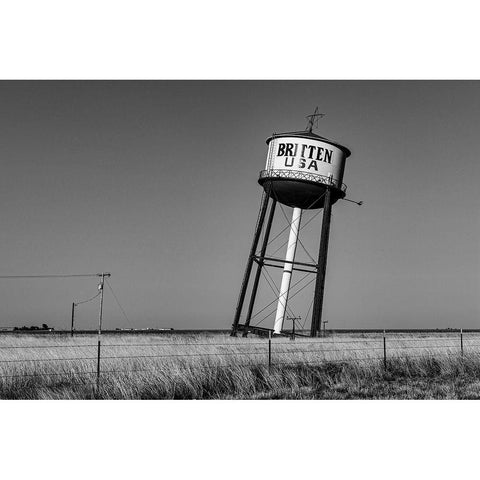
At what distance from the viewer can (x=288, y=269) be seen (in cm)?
2762

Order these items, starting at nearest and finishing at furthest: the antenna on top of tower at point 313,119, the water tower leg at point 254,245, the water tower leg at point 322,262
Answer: the water tower leg at point 322,262 → the water tower leg at point 254,245 → the antenna on top of tower at point 313,119

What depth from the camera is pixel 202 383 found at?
41.3 feet

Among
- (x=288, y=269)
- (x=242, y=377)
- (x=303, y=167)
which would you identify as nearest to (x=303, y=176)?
(x=303, y=167)

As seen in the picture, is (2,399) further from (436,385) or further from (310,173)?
(310,173)

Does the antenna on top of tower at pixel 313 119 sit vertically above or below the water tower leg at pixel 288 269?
above

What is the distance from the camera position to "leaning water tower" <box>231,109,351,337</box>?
86.6 feet

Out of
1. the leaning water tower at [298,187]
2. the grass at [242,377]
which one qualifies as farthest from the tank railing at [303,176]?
the grass at [242,377]

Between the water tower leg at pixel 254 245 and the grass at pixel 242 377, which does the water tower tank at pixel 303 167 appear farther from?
the grass at pixel 242 377

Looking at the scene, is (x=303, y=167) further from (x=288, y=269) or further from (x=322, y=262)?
(x=288, y=269)

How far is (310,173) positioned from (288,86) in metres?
11.0

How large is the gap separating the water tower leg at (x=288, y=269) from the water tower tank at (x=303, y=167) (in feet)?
3.45

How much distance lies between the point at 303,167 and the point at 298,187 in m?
0.90

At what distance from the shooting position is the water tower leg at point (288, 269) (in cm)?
2766

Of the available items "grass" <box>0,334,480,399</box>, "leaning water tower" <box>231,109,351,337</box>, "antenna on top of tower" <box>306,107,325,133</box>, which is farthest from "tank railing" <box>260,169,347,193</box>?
"grass" <box>0,334,480,399</box>
